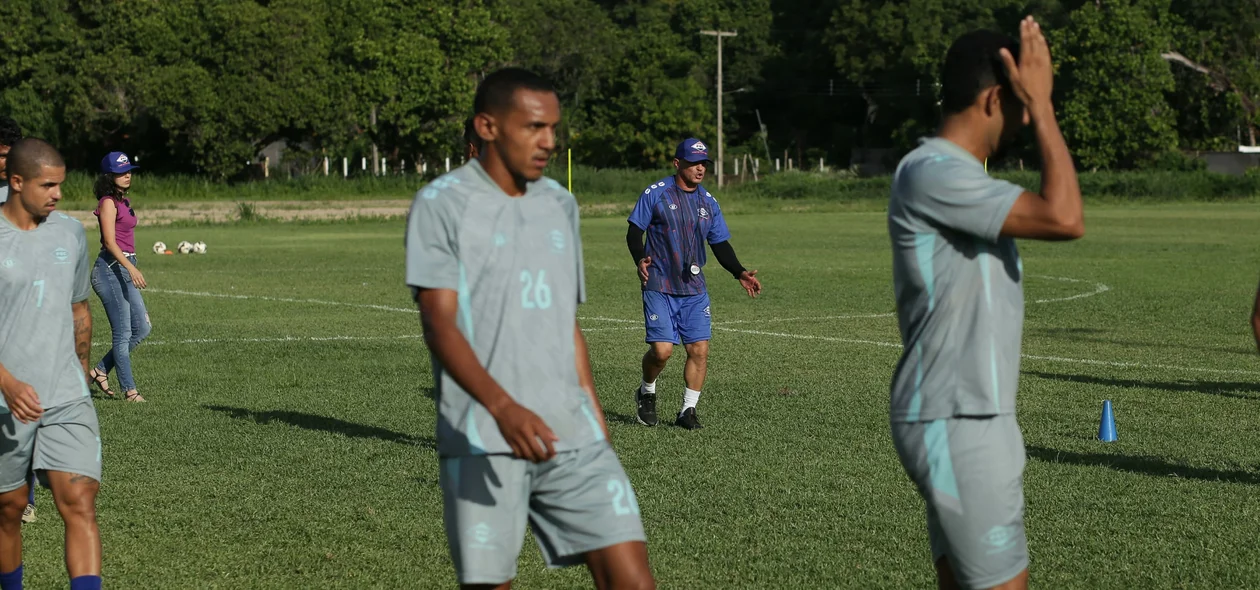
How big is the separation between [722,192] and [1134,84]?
2774 centimetres

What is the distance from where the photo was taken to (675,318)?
11.7 meters

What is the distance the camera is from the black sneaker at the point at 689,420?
11406 mm

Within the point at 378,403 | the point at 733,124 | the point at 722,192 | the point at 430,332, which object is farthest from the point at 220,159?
the point at 430,332

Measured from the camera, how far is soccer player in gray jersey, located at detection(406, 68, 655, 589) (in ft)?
14.4

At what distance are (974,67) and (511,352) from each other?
151cm

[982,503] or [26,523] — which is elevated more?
[982,503]

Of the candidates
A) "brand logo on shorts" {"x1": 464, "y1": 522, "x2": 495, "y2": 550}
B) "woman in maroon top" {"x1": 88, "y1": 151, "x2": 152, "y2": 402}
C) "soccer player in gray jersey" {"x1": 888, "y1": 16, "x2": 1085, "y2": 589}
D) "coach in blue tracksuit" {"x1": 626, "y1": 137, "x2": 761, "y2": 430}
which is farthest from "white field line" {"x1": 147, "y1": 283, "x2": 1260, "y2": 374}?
"brand logo on shorts" {"x1": 464, "y1": 522, "x2": 495, "y2": 550}

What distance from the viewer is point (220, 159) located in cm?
7431

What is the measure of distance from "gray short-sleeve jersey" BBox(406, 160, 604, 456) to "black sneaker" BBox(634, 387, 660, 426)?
7107 mm

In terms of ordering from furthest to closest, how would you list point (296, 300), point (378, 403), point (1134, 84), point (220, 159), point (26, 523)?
point (1134, 84), point (220, 159), point (296, 300), point (378, 403), point (26, 523)

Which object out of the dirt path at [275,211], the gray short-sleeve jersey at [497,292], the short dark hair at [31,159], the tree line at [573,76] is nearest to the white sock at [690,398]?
the short dark hair at [31,159]

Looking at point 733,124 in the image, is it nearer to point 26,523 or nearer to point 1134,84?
point 1134,84

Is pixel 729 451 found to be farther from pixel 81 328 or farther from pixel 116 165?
pixel 116 165

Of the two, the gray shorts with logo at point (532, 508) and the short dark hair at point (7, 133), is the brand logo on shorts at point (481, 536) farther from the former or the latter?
the short dark hair at point (7, 133)
